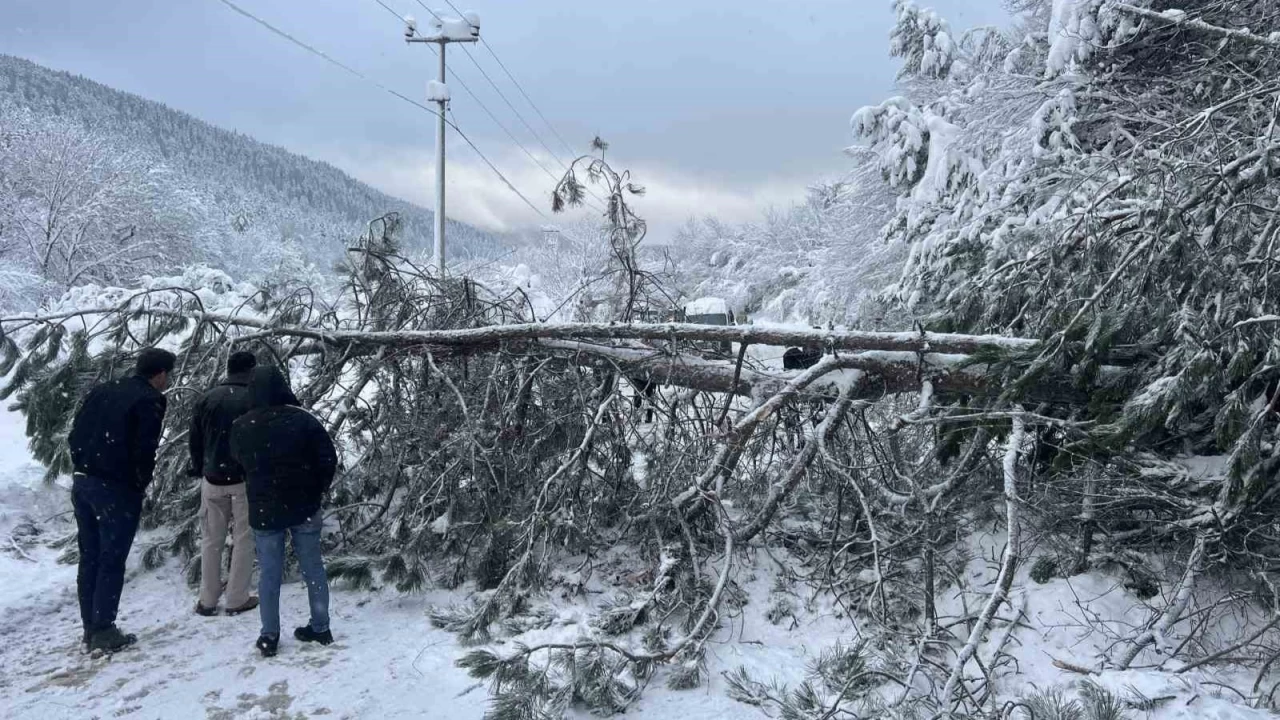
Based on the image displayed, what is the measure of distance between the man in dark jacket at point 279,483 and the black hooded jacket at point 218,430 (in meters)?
0.31

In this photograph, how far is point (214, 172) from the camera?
60.5m

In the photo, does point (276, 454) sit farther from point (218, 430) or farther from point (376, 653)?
point (376, 653)

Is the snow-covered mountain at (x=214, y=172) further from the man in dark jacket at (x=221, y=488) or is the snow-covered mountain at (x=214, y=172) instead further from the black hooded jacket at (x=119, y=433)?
the black hooded jacket at (x=119, y=433)

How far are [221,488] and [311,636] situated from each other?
979 mm

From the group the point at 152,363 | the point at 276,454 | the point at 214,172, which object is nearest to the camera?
the point at 276,454

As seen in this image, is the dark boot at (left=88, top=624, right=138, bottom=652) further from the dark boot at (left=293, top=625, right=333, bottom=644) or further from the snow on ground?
the dark boot at (left=293, top=625, right=333, bottom=644)

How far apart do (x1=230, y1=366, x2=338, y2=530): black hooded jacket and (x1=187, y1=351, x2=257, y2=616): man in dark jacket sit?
317mm

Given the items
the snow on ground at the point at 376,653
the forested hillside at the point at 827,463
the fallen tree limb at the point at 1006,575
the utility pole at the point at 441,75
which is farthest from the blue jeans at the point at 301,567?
the utility pole at the point at 441,75

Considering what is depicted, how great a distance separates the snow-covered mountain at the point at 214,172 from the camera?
32.3 metres

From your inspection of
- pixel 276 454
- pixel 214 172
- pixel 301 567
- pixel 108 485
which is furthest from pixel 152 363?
pixel 214 172

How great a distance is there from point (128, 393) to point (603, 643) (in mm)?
2694

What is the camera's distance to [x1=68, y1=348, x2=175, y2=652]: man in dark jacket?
3646 millimetres

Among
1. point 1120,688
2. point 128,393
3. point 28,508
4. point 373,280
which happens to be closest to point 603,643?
point 1120,688

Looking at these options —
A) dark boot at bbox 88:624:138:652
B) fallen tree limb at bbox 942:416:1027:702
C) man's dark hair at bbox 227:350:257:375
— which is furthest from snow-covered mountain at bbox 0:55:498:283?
fallen tree limb at bbox 942:416:1027:702
